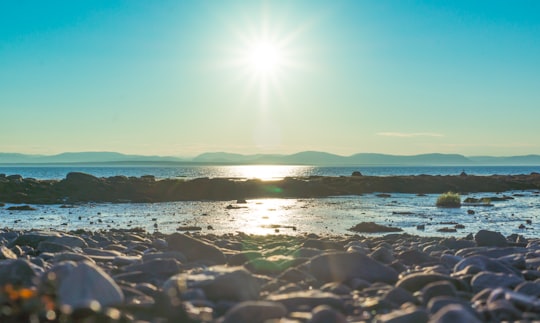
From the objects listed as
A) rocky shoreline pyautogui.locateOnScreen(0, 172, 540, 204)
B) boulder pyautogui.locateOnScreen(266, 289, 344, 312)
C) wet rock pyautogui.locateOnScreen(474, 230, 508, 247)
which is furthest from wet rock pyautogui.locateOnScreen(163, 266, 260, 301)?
rocky shoreline pyautogui.locateOnScreen(0, 172, 540, 204)

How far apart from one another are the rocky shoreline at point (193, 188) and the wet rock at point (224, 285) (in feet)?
115

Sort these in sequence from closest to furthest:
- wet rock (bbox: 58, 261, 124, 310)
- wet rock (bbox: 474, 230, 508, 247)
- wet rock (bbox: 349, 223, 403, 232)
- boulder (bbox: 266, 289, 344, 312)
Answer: wet rock (bbox: 58, 261, 124, 310) → boulder (bbox: 266, 289, 344, 312) → wet rock (bbox: 474, 230, 508, 247) → wet rock (bbox: 349, 223, 403, 232)

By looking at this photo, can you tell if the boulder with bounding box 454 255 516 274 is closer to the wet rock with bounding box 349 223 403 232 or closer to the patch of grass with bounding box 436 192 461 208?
the wet rock with bounding box 349 223 403 232

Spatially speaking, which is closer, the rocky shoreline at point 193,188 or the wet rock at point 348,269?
the wet rock at point 348,269

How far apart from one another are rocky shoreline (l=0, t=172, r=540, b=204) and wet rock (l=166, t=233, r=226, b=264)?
31.0 m

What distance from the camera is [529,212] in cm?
2809

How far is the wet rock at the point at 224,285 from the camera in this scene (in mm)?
5191

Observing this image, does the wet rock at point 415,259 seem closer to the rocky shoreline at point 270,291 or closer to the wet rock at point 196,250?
the rocky shoreline at point 270,291

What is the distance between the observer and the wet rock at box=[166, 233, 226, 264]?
344 inches

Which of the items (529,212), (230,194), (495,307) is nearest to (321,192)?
(230,194)

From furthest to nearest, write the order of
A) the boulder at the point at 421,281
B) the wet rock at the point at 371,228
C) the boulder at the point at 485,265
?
the wet rock at the point at 371,228 → the boulder at the point at 485,265 → the boulder at the point at 421,281

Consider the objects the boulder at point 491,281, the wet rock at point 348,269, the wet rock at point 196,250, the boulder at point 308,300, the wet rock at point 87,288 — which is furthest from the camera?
A: the wet rock at point 196,250

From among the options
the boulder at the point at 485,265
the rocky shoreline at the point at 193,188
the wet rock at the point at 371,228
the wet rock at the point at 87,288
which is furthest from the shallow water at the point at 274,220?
the wet rock at the point at 87,288

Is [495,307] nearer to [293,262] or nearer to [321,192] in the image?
[293,262]
